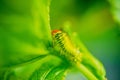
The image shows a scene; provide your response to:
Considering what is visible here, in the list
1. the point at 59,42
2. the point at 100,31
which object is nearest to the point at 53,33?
the point at 59,42

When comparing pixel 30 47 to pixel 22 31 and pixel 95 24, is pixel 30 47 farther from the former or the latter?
pixel 95 24

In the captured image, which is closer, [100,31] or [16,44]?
[16,44]

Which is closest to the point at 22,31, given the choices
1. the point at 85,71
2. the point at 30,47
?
the point at 30,47

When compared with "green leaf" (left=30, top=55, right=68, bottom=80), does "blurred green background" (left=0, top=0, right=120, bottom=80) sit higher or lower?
higher

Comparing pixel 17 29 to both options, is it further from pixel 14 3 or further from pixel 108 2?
pixel 108 2

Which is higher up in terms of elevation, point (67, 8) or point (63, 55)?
point (67, 8)

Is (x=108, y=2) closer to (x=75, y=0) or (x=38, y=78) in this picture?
(x=75, y=0)
